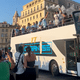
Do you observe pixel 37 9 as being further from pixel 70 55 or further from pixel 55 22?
pixel 70 55

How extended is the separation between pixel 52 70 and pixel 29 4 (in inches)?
1957

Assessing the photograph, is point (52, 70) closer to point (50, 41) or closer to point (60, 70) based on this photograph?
point (60, 70)

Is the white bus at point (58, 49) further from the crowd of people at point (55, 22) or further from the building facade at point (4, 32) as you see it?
the building facade at point (4, 32)

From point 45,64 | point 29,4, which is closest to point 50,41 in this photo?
point 45,64

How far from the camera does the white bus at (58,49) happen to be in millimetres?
6918

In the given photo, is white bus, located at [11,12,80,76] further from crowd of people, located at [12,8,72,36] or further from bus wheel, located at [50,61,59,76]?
crowd of people, located at [12,8,72,36]

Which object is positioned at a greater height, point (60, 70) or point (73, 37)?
point (73, 37)

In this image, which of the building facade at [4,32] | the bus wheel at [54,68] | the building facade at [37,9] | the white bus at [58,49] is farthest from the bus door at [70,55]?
the building facade at [4,32]

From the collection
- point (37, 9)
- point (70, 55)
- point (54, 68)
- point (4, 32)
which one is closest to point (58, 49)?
point (70, 55)

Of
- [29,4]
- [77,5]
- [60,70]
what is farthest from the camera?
[29,4]

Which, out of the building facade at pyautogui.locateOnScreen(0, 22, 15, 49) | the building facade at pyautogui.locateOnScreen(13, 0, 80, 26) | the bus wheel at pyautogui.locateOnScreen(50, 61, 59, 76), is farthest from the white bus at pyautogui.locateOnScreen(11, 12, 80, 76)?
the building facade at pyautogui.locateOnScreen(0, 22, 15, 49)

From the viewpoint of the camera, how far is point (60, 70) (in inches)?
305

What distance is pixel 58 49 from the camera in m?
8.01

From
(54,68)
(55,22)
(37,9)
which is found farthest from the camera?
(37,9)
